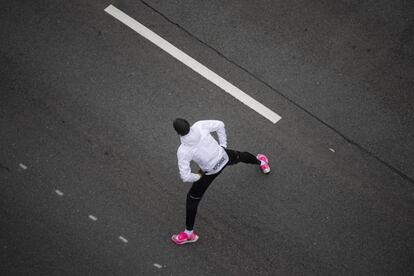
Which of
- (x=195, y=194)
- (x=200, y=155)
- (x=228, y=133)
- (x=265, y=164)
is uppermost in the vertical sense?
(x=228, y=133)

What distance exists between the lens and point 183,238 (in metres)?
5.52

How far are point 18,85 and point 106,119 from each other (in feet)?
5.17

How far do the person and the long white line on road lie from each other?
101cm

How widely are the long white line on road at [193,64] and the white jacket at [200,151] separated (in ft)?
4.89

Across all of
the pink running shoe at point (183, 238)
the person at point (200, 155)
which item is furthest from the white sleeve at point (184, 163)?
the pink running shoe at point (183, 238)

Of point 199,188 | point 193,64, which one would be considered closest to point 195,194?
point 199,188

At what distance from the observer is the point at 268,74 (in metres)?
6.33

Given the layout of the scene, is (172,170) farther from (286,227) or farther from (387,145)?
(387,145)

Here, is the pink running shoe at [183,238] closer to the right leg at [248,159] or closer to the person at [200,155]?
the person at [200,155]

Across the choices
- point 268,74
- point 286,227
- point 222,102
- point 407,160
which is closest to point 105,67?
point 222,102

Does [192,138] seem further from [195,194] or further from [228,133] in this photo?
[228,133]

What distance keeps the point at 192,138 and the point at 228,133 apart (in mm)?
1774

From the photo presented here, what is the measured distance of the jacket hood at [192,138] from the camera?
4.34 m

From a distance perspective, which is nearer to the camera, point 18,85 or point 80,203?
point 80,203
